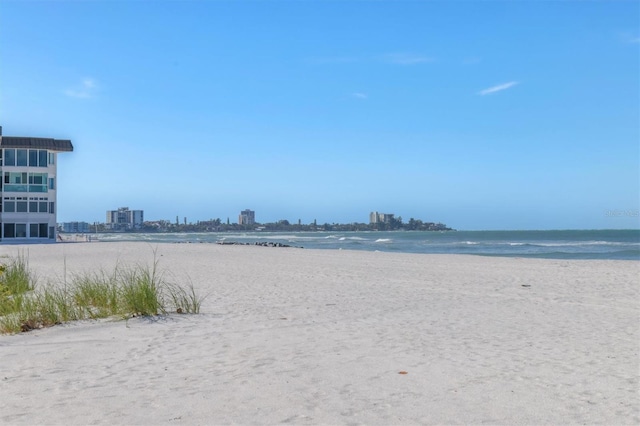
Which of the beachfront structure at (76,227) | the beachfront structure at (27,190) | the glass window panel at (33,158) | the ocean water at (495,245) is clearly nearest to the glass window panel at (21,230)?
the beachfront structure at (27,190)

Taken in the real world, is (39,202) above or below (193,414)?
above

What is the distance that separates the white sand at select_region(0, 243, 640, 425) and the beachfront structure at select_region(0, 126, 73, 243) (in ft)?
135

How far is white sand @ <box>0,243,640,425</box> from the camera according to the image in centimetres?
445

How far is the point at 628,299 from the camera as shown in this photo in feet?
38.3

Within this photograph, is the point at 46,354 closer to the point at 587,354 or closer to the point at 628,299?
the point at 587,354

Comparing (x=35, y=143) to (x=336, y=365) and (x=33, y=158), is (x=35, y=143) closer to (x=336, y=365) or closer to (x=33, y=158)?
(x=33, y=158)

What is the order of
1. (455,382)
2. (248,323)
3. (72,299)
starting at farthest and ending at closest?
1. (72,299)
2. (248,323)
3. (455,382)

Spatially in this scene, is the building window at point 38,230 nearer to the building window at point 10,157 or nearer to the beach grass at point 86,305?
the building window at point 10,157

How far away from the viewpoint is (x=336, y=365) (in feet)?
19.2

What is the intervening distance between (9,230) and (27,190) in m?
3.41

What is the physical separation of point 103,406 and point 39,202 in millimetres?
46812

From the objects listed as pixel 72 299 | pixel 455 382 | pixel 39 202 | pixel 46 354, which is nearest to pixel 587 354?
pixel 455 382

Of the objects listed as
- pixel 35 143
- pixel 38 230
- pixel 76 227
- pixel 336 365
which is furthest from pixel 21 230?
pixel 76 227

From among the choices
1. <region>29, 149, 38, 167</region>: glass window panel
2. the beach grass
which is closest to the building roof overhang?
<region>29, 149, 38, 167</region>: glass window panel
